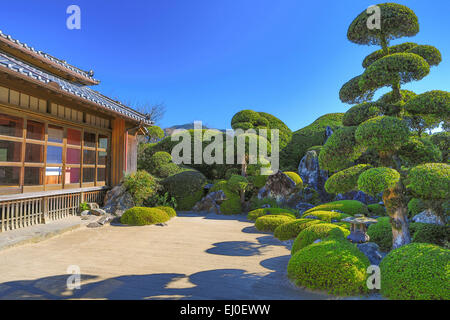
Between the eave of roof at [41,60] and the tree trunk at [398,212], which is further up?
the eave of roof at [41,60]

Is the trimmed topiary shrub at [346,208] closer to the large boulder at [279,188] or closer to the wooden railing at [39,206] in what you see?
the large boulder at [279,188]

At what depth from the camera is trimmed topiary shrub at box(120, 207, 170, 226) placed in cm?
806

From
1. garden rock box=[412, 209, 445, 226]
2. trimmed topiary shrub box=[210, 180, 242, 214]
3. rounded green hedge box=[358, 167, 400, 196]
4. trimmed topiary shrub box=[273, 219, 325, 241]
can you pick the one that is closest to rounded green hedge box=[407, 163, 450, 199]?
rounded green hedge box=[358, 167, 400, 196]

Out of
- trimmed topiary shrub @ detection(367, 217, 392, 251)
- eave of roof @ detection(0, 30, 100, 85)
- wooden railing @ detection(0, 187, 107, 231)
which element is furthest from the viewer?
eave of roof @ detection(0, 30, 100, 85)

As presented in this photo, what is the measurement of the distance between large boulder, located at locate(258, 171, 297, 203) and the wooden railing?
7.29 meters

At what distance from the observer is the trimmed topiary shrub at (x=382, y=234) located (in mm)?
5242

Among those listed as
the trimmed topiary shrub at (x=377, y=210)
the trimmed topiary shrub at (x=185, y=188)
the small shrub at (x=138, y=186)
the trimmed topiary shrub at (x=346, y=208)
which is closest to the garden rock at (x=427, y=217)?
the trimmed topiary shrub at (x=346, y=208)

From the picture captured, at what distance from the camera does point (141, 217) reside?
8094mm

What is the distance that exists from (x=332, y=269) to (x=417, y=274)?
0.91m

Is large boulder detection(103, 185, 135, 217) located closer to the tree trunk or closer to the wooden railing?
the wooden railing

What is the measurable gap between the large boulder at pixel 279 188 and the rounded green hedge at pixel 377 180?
24.4 ft

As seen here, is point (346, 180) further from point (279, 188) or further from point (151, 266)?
point (279, 188)

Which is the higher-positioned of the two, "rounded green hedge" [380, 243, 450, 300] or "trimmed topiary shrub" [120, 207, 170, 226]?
"rounded green hedge" [380, 243, 450, 300]

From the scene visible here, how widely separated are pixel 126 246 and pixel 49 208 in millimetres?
3681
